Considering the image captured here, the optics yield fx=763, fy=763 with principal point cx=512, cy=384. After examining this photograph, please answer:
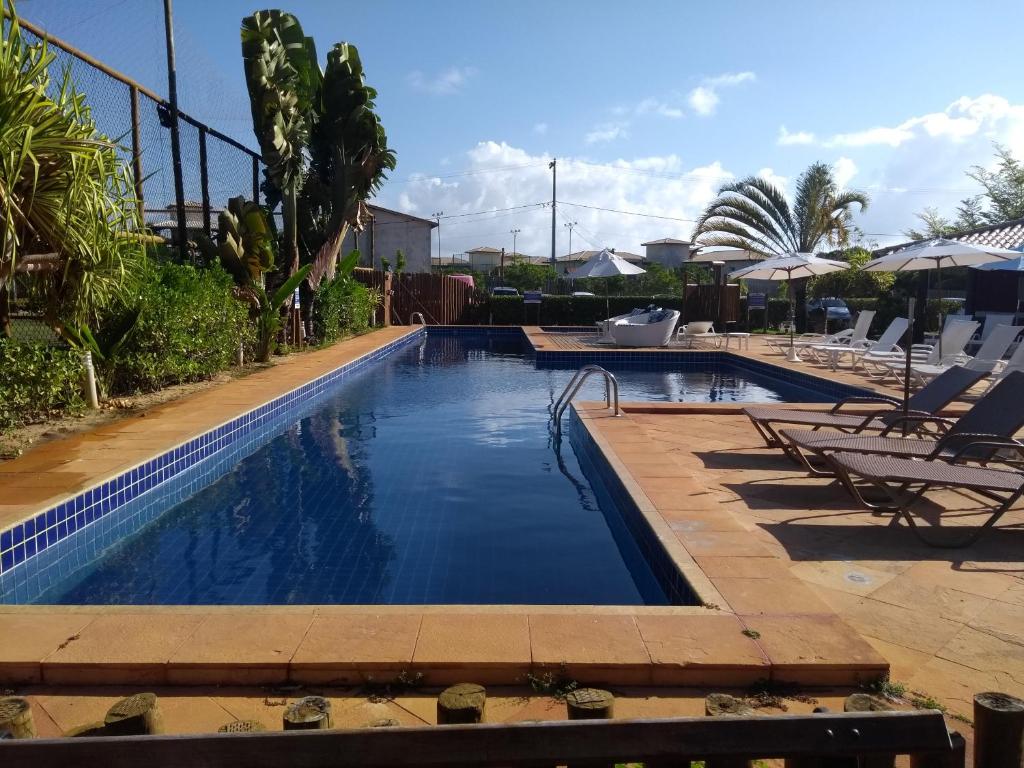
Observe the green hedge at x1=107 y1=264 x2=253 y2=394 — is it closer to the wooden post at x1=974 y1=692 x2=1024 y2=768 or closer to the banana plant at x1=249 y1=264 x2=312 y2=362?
the banana plant at x1=249 y1=264 x2=312 y2=362

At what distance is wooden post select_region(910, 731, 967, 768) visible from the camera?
1537 millimetres

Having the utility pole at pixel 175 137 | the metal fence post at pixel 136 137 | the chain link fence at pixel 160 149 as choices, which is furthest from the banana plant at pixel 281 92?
the metal fence post at pixel 136 137

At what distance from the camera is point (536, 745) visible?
1476 millimetres

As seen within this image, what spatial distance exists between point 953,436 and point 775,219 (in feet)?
67.3

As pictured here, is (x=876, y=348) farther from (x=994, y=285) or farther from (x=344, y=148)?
(x=344, y=148)

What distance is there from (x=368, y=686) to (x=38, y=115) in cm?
537

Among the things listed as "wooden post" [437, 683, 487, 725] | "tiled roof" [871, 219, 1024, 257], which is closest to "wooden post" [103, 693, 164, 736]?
"wooden post" [437, 683, 487, 725]

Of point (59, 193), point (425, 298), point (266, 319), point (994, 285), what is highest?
point (59, 193)

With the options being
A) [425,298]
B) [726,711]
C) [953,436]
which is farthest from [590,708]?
[425,298]

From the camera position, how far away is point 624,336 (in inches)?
642

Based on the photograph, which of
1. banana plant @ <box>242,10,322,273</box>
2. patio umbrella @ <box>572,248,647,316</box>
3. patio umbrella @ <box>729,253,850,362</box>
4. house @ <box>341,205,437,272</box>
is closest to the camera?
banana plant @ <box>242,10,322,273</box>

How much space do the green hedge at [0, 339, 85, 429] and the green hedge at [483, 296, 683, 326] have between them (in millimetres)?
18262

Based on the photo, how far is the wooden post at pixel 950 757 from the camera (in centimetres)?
154

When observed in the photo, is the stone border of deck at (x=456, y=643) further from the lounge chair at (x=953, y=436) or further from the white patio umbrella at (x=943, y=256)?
the white patio umbrella at (x=943, y=256)
